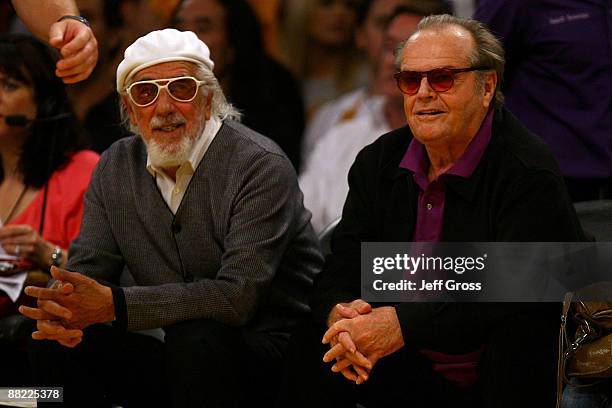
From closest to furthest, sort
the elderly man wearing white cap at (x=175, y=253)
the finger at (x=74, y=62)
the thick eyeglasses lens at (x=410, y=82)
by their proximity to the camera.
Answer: the finger at (x=74, y=62), the thick eyeglasses lens at (x=410, y=82), the elderly man wearing white cap at (x=175, y=253)

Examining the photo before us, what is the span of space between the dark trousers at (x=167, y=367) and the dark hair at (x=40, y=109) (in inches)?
36.7

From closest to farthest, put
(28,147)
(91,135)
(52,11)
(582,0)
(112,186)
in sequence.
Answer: (52,11) → (112,186) → (582,0) → (28,147) → (91,135)

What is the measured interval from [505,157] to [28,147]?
1888 mm

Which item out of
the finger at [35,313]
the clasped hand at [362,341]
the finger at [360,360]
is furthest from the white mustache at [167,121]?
the finger at [360,360]

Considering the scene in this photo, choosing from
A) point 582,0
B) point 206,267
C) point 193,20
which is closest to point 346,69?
point 193,20

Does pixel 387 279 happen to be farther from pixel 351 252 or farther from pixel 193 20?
pixel 193 20

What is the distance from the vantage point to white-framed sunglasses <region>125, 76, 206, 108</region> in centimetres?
367

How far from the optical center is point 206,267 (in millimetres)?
3658

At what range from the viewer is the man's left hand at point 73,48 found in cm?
324

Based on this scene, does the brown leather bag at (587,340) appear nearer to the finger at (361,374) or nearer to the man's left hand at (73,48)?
the finger at (361,374)

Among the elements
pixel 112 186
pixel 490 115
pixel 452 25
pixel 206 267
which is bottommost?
pixel 206 267

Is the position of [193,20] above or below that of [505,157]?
above

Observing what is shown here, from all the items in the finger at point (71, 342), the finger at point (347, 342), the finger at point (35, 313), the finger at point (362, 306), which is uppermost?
the finger at point (362, 306)

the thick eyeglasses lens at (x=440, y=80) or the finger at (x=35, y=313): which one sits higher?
the thick eyeglasses lens at (x=440, y=80)
